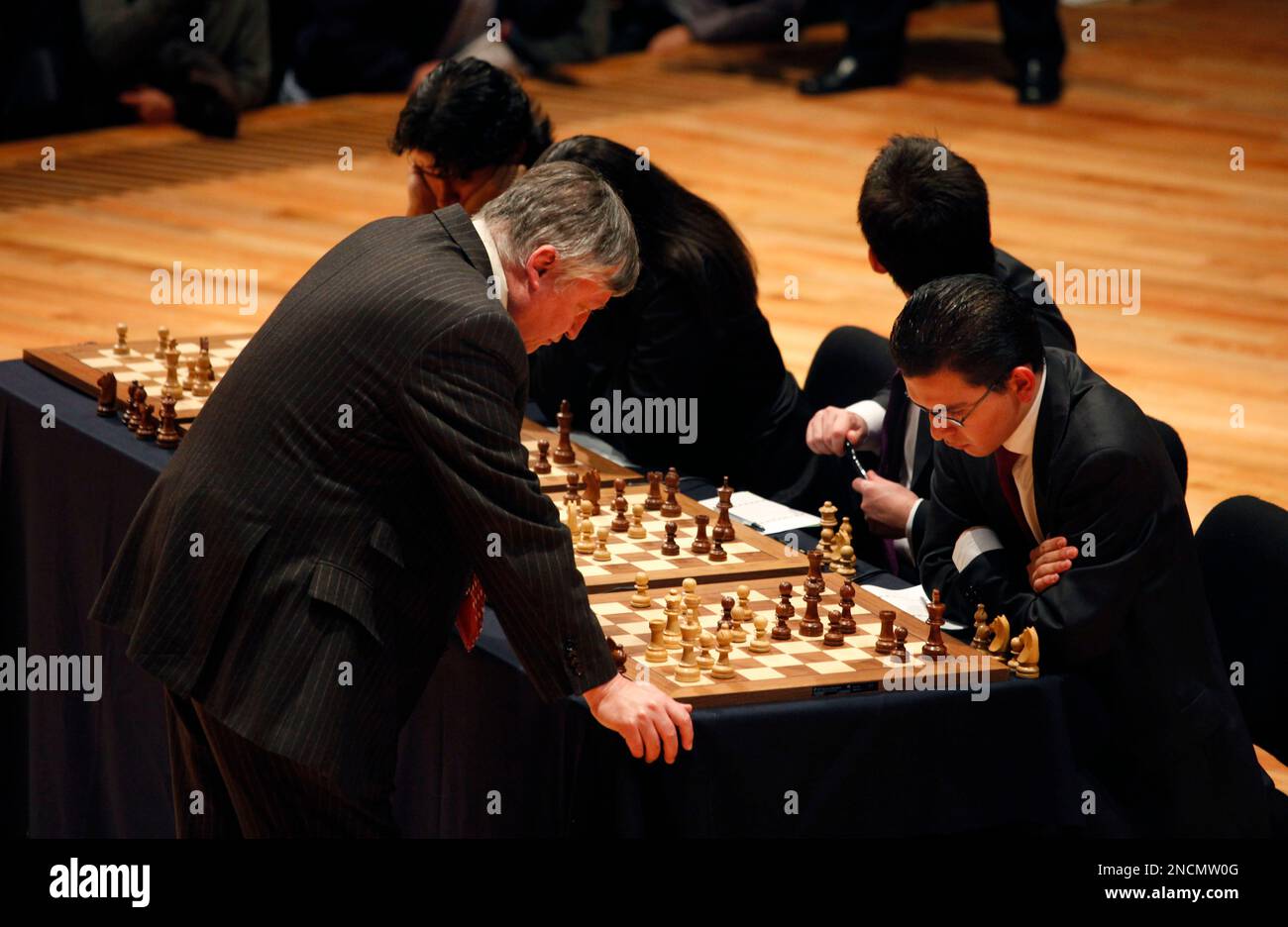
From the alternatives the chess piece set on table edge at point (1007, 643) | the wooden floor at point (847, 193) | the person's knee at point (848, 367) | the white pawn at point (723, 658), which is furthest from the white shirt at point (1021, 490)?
the wooden floor at point (847, 193)

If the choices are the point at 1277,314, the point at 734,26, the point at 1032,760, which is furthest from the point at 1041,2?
the point at 1032,760

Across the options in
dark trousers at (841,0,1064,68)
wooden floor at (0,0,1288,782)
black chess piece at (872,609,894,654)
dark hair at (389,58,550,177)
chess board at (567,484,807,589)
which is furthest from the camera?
dark trousers at (841,0,1064,68)

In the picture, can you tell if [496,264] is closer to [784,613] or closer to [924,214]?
[784,613]

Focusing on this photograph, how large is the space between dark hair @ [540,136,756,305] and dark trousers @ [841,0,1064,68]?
6.26 meters

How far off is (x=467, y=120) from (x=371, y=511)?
181cm

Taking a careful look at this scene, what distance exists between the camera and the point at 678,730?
2.64 m

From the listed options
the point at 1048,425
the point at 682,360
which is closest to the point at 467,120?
the point at 682,360

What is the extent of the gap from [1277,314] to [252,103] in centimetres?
502

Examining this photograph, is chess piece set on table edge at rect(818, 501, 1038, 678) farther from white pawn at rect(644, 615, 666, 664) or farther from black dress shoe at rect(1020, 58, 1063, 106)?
black dress shoe at rect(1020, 58, 1063, 106)

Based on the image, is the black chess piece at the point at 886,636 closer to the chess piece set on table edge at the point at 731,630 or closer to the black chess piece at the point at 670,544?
the chess piece set on table edge at the point at 731,630

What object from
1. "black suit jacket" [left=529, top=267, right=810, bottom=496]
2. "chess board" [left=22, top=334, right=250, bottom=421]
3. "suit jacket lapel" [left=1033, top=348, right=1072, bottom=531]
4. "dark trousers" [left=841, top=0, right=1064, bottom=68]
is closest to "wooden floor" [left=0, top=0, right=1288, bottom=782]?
"dark trousers" [left=841, top=0, right=1064, bottom=68]

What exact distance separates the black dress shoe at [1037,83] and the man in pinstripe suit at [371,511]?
764cm

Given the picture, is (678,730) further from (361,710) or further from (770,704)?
(361,710)

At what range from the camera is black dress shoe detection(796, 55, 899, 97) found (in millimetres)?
→ 10078
